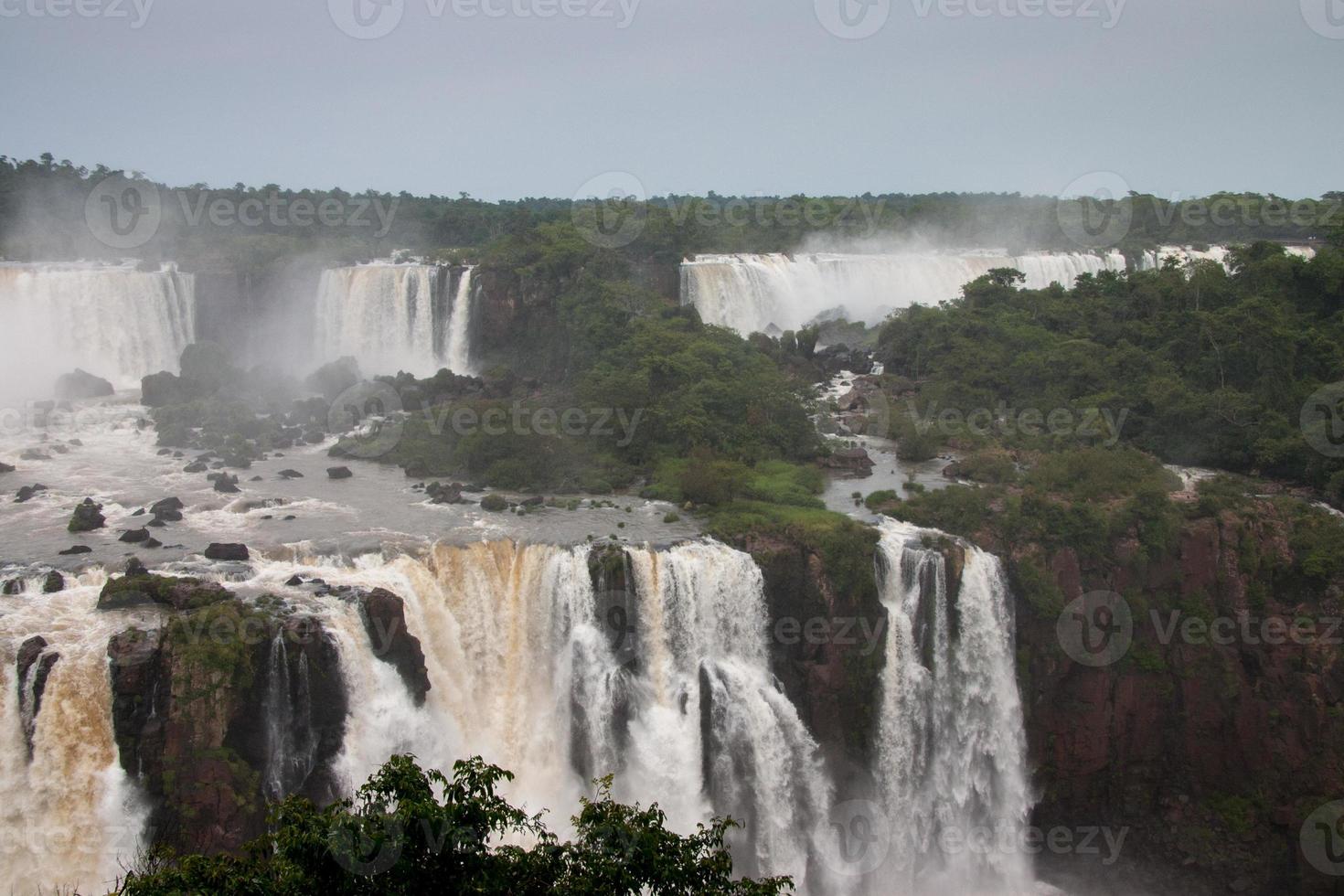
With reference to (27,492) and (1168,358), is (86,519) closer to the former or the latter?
(27,492)

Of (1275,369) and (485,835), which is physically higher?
(1275,369)

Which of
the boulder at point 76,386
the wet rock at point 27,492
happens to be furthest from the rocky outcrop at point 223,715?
the boulder at point 76,386

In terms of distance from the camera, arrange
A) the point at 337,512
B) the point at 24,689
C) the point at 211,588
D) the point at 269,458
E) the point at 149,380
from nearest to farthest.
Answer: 1. the point at 24,689
2. the point at 211,588
3. the point at 337,512
4. the point at 269,458
5. the point at 149,380

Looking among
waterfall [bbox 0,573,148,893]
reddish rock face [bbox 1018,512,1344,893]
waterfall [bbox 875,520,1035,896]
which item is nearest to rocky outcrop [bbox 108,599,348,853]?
waterfall [bbox 0,573,148,893]

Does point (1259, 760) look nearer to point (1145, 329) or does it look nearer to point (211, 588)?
point (1145, 329)

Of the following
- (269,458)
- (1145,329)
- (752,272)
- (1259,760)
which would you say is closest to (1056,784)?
(1259,760)

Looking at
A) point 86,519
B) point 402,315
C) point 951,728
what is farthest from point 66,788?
point 402,315

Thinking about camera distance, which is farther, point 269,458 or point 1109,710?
point 269,458
